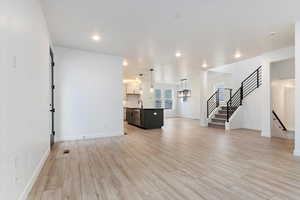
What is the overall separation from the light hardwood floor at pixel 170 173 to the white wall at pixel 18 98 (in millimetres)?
499

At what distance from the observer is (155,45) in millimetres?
5121

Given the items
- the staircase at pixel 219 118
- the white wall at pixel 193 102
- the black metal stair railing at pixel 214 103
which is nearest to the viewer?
the staircase at pixel 219 118

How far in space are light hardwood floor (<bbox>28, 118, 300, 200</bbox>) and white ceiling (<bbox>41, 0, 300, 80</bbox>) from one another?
3012 millimetres

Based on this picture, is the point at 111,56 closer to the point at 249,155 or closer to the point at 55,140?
the point at 55,140

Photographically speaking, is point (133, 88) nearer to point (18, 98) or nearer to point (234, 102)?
point (234, 102)

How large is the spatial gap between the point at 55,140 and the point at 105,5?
167 inches

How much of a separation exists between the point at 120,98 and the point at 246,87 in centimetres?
635

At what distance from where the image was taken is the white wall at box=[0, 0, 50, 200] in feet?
5.16

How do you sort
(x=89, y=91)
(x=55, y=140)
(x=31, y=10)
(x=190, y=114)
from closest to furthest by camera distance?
1. (x=31, y=10)
2. (x=55, y=140)
3. (x=89, y=91)
4. (x=190, y=114)

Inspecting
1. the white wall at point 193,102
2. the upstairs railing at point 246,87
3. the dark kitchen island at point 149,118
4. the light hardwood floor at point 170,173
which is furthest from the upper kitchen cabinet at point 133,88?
the light hardwood floor at point 170,173

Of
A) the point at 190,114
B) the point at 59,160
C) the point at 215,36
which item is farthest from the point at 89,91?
the point at 190,114

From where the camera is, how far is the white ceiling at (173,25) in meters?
3.03

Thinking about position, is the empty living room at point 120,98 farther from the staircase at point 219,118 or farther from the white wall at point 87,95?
the staircase at point 219,118

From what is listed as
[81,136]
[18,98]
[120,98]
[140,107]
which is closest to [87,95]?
[120,98]
